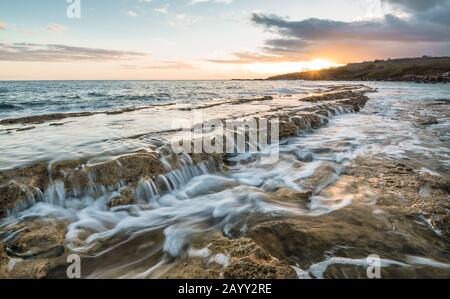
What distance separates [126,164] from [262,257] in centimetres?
380

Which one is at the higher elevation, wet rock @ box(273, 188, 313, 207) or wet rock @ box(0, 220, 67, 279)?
wet rock @ box(273, 188, 313, 207)

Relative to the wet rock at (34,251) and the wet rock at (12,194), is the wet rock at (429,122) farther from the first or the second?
the wet rock at (12,194)

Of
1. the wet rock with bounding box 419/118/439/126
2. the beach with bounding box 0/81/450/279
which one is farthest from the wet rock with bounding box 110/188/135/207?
the wet rock with bounding box 419/118/439/126

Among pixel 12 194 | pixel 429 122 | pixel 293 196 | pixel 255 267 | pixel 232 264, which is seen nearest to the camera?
pixel 255 267

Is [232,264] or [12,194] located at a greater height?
[12,194]

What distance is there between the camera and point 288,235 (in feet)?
13.3

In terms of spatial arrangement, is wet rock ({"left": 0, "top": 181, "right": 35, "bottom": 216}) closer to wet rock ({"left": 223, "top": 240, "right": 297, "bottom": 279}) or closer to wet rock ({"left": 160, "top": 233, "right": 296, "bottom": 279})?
wet rock ({"left": 160, "top": 233, "right": 296, "bottom": 279})

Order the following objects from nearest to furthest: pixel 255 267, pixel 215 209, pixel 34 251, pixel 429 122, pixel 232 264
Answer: pixel 255 267, pixel 232 264, pixel 34 251, pixel 215 209, pixel 429 122

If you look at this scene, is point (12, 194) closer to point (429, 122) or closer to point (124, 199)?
point (124, 199)

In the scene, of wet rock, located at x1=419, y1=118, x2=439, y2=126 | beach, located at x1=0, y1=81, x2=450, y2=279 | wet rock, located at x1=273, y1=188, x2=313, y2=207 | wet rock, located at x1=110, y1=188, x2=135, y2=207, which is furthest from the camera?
wet rock, located at x1=419, y1=118, x2=439, y2=126

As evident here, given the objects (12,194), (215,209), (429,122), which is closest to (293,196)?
(215,209)

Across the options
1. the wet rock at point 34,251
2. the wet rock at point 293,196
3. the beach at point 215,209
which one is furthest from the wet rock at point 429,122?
the wet rock at point 34,251

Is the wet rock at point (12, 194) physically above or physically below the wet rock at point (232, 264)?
above
